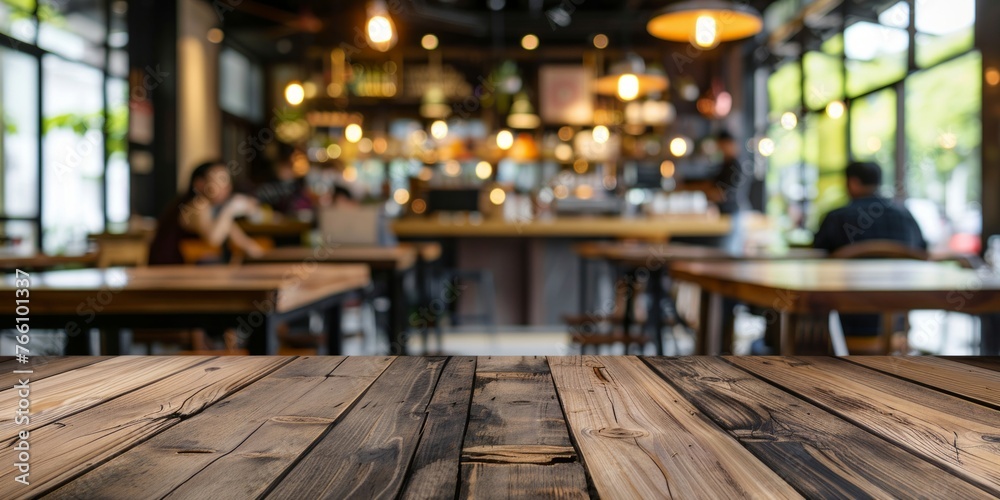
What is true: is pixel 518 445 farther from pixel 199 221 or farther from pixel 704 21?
pixel 704 21

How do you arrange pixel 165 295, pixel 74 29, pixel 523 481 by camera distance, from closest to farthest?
pixel 523 481
pixel 165 295
pixel 74 29

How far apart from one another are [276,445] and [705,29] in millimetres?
3592

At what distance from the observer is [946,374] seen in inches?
37.5

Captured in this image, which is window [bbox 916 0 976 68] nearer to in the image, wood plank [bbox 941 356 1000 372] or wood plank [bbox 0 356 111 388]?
wood plank [bbox 941 356 1000 372]

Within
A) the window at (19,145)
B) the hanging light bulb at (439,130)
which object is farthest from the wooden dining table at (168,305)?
the hanging light bulb at (439,130)

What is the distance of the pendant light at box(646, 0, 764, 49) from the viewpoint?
3531 mm

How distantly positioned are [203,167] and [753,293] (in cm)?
285

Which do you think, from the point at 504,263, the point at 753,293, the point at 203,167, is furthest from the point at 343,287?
the point at 504,263

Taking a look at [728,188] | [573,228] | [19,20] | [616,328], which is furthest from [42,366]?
[728,188]

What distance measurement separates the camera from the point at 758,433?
0.67 metres

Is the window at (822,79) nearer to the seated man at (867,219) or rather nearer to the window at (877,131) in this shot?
the window at (877,131)

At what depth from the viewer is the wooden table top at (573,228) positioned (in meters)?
5.66

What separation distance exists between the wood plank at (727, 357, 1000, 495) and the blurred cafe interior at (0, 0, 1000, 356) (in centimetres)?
72

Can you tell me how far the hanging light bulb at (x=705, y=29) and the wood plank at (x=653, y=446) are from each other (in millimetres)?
3199
